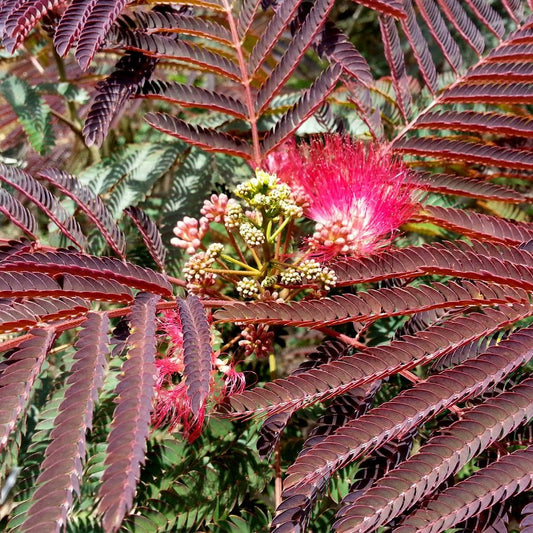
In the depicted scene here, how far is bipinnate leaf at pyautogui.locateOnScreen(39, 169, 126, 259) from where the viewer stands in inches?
44.8

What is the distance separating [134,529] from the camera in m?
1.01

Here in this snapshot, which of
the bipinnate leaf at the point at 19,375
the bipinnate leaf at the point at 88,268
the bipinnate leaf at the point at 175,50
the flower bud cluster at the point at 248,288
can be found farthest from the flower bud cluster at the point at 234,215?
the bipinnate leaf at the point at 19,375

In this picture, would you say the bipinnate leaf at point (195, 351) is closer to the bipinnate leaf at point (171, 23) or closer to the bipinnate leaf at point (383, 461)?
the bipinnate leaf at point (383, 461)

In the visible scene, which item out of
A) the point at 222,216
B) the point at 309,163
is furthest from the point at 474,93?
the point at 222,216

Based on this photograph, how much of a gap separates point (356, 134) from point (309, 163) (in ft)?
1.48

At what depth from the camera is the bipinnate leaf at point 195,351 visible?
730 millimetres

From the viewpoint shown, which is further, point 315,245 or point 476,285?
point 315,245

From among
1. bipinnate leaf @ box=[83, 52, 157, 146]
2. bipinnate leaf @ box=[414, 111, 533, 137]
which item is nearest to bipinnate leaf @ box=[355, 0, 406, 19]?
bipinnate leaf @ box=[414, 111, 533, 137]

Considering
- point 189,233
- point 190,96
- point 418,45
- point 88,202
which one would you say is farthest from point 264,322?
point 418,45

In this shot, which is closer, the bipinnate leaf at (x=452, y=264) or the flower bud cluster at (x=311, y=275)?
the bipinnate leaf at (x=452, y=264)

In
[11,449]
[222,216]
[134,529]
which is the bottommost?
[134,529]

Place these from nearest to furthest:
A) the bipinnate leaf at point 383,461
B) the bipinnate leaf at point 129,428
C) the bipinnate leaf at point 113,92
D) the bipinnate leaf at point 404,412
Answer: the bipinnate leaf at point 129,428 < the bipinnate leaf at point 404,412 < the bipinnate leaf at point 383,461 < the bipinnate leaf at point 113,92

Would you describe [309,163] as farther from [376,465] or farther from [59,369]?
[59,369]

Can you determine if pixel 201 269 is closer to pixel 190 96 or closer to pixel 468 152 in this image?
pixel 190 96
